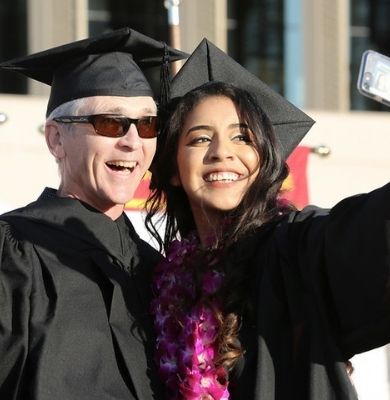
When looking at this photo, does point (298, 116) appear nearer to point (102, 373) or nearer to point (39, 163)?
point (102, 373)

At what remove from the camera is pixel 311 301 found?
3.22 meters

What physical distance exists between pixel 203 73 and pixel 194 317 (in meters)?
0.82

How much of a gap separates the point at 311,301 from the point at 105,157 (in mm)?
825

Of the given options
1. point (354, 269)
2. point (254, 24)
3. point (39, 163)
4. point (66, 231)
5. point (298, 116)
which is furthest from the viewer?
point (254, 24)

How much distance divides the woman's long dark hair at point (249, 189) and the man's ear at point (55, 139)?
29 cm

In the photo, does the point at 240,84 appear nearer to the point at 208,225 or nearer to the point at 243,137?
the point at 243,137

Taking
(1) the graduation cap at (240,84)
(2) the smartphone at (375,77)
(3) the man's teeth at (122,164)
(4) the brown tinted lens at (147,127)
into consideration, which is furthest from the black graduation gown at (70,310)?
(2) the smartphone at (375,77)

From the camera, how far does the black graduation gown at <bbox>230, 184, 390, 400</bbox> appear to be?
2980mm

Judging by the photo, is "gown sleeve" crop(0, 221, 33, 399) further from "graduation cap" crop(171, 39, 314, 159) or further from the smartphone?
the smartphone

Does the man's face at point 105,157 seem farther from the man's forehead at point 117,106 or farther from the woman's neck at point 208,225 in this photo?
the woman's neck at point 208,225

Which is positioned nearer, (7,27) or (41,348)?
(41,348)

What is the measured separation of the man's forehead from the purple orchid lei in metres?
0.44

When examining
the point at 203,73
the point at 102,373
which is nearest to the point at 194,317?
the point at 102,373

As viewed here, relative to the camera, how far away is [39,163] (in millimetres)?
9797
